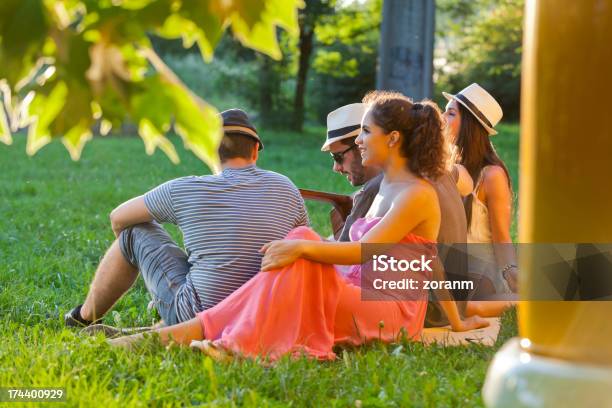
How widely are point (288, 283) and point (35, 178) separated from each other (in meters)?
9.59

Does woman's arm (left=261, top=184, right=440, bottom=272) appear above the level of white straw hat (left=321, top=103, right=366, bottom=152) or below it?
below

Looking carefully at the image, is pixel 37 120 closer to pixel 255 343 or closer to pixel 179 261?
pixel 255 343

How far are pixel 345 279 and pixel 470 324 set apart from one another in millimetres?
→ 791

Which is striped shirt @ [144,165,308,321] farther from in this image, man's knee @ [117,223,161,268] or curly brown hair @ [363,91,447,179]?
curly brown hair @ [363,91,447,179]

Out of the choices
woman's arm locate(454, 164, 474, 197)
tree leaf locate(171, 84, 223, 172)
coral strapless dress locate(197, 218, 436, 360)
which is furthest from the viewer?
woman's arm locate(454, 164, 474, 197)

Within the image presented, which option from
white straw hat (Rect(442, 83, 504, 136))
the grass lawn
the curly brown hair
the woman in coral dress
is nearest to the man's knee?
the grass lawn

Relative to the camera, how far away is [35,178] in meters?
13.5

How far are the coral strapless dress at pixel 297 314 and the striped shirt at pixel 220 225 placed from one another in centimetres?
24

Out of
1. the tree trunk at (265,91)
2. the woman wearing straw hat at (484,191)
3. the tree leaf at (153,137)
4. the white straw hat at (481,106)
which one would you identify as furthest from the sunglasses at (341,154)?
the tree trunk at (265,91)

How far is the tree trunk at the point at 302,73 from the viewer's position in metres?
26.3

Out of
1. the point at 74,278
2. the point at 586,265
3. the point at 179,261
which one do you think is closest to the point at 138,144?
the point at 74,278

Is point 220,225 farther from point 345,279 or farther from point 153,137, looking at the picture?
point 153,137

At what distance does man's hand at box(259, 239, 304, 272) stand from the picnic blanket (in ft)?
2.80

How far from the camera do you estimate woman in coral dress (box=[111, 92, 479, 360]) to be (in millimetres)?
4504
